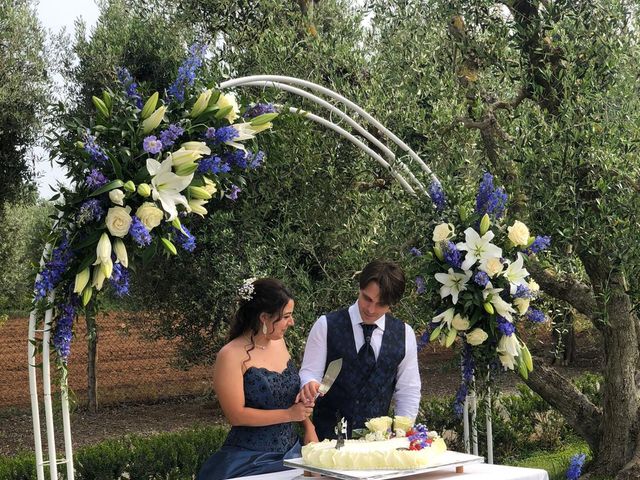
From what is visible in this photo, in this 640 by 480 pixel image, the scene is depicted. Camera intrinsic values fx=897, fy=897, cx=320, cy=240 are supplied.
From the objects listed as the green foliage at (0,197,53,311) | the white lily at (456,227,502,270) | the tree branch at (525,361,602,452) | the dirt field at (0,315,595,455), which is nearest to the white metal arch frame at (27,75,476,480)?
the white lily at (456,227,502,270)

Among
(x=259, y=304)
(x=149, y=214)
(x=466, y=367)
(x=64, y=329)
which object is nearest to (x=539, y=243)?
A: (x=466, y=367)

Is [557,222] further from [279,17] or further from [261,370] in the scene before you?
[279,17]

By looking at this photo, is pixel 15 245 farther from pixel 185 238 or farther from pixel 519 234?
pixel 519 234

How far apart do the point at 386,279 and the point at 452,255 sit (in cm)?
102

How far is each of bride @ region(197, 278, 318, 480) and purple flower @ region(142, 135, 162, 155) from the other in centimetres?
87

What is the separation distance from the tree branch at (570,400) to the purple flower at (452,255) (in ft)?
10.8

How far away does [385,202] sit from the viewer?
7.46m

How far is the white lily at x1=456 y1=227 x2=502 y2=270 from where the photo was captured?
553cm

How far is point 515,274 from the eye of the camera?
5.59m

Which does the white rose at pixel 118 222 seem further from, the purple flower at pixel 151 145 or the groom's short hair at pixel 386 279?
the groom's short hair at pixel 386 279

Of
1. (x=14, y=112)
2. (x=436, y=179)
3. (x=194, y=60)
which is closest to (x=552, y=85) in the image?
(x=436, y=179)

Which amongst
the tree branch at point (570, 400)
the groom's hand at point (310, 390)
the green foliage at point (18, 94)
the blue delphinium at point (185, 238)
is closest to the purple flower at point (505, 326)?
the groom's hand at point (310, 390)

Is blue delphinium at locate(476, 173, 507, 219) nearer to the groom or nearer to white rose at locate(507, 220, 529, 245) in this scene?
white rose at locate(507, 220, 529, 245)

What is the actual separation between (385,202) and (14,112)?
238 inches
